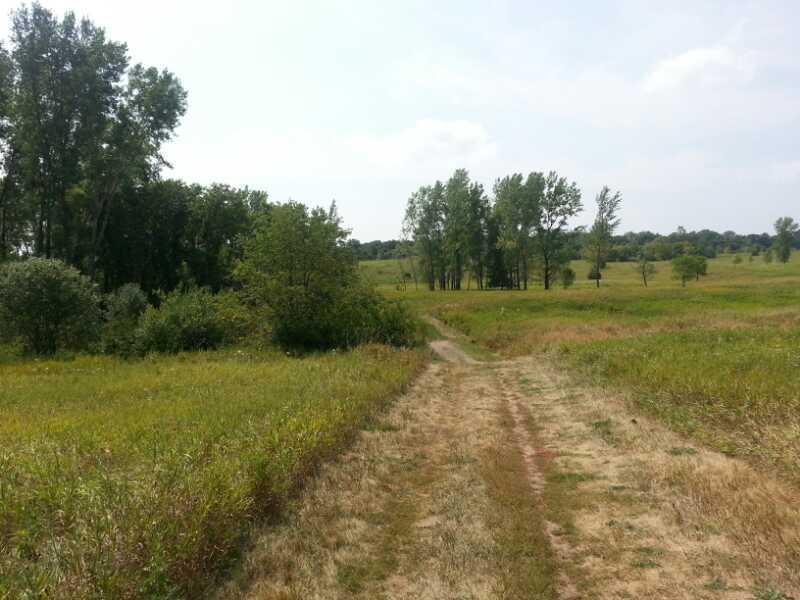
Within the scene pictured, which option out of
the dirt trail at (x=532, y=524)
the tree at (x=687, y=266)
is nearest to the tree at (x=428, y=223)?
the tree at (x=687, y=266)

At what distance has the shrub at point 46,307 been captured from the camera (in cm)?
2225

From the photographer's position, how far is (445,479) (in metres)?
7.96

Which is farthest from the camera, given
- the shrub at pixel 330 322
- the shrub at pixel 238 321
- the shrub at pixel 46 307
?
the shrub at pixel 238 321

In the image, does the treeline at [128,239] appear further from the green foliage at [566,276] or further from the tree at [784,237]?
the tree at [784,237]

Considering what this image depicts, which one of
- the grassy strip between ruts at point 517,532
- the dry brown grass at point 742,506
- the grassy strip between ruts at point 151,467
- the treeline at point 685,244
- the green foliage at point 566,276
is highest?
the treeline at point 685,244

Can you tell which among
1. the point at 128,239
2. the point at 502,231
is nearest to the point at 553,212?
the point at 502,231

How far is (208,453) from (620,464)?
250 inches

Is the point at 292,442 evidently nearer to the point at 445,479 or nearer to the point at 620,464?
the point at 445,479

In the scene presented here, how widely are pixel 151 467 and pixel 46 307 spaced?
68.2 ft

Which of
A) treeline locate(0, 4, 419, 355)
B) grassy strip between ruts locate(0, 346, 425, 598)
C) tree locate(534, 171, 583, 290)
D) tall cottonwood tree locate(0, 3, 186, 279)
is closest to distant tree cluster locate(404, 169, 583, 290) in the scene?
tree locate(534, 171, 583, 290)

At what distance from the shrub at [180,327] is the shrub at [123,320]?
69cm

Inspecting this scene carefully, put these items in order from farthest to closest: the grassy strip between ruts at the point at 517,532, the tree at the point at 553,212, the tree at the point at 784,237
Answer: the tree at the point at 784,237 → the tree at the point at 553,212 → the grassy strip between ruts at the point at 517,532

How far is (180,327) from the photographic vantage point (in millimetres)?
23422

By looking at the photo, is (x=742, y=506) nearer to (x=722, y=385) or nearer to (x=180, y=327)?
(x=722, y=385)
